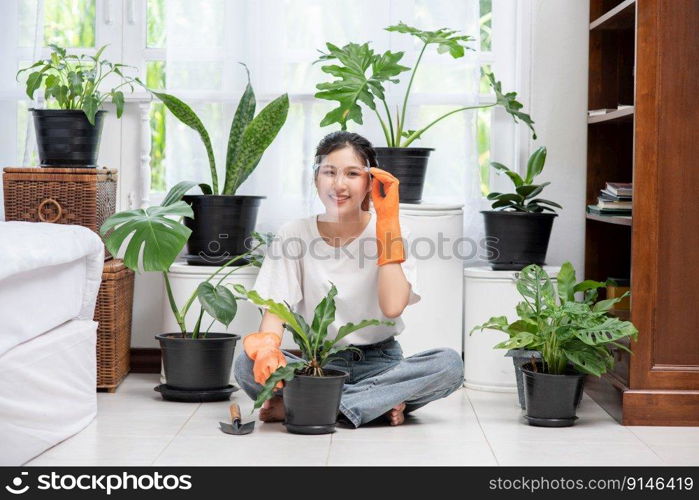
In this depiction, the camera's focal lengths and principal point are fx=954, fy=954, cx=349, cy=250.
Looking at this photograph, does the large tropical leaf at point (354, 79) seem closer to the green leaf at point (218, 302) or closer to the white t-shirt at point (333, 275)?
the white t-shirt at point (333, 275)

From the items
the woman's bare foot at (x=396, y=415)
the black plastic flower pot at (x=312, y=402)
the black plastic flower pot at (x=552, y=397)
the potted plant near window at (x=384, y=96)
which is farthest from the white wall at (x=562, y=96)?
the black plastic flower pot at (x=312, y=402)

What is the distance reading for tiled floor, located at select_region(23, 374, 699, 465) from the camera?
227cm

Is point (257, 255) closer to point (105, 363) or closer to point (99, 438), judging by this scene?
point (105, 363)

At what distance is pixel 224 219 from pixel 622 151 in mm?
1464

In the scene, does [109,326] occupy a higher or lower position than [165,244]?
lower

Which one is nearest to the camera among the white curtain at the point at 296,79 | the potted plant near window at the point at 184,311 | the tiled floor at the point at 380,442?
the tiled floor at the point at 380,442

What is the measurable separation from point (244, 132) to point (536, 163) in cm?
99

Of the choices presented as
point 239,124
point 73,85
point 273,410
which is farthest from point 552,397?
point 73,85

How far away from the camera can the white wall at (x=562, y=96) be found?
3.51 m

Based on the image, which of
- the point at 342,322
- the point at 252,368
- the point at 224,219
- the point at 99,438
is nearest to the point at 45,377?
the point at 99,438

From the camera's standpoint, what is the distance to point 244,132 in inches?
126

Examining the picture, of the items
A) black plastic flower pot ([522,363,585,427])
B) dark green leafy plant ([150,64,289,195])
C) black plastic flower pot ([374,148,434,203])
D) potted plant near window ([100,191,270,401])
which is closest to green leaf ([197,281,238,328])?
potted plant near window ([100,191,270,401])

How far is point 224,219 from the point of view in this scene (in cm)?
327

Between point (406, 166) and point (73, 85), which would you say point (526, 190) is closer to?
point (406, 166)
